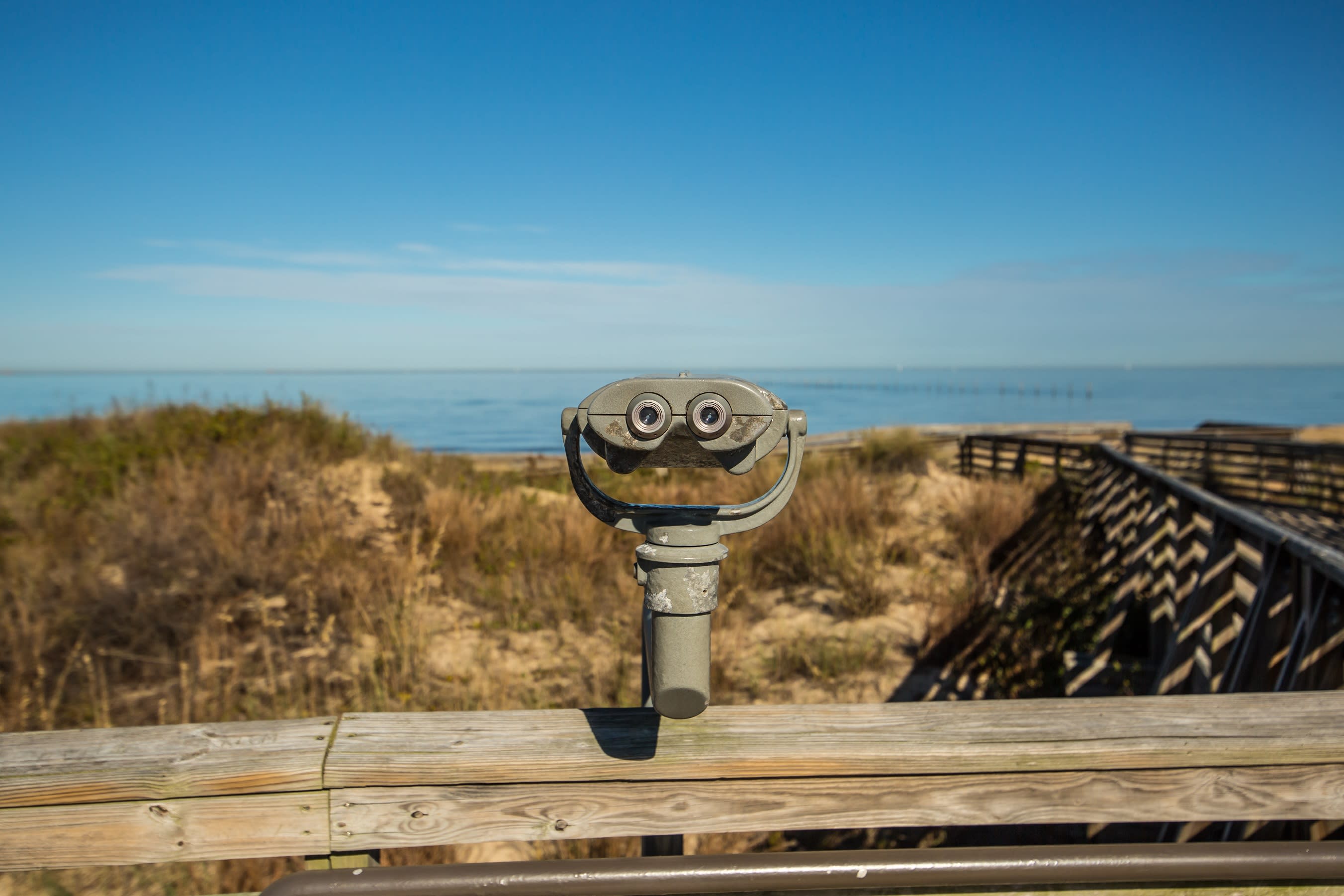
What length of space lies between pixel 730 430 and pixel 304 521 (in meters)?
5.46

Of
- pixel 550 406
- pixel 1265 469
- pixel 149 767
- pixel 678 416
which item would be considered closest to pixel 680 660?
pixel 678 416

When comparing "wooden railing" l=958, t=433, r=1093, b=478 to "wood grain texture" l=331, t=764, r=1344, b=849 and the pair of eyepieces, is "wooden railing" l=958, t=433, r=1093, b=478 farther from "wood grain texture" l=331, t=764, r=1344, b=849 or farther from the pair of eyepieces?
the pair of eyepieces

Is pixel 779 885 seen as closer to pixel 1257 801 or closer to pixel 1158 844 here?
pixel 1158 844

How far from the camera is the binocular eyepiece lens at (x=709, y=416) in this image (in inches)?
40.7

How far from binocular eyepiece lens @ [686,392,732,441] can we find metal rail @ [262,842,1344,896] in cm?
61

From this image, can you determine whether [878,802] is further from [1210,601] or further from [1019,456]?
[1019,456]

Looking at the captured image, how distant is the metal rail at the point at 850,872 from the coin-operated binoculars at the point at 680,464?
226 mm

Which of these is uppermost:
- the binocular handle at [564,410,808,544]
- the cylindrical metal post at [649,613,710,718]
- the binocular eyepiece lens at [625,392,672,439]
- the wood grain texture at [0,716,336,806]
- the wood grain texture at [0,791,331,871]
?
the binocular eyepiece lens at [625,392,672,439]

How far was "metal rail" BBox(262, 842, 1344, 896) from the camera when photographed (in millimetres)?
1049

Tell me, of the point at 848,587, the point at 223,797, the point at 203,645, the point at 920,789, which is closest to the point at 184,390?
the point at 203,645

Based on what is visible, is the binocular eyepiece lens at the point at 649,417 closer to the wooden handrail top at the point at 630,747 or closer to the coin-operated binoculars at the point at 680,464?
the coin-operated binoculars at the point at 680,464

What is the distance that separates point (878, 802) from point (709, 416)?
72 cm

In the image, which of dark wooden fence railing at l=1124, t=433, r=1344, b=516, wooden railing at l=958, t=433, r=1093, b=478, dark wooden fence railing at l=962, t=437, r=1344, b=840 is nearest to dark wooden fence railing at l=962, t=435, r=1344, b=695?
dark wooden fence railing at l=962, t=437, r=1344, b=840

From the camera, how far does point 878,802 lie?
4.06 feet
